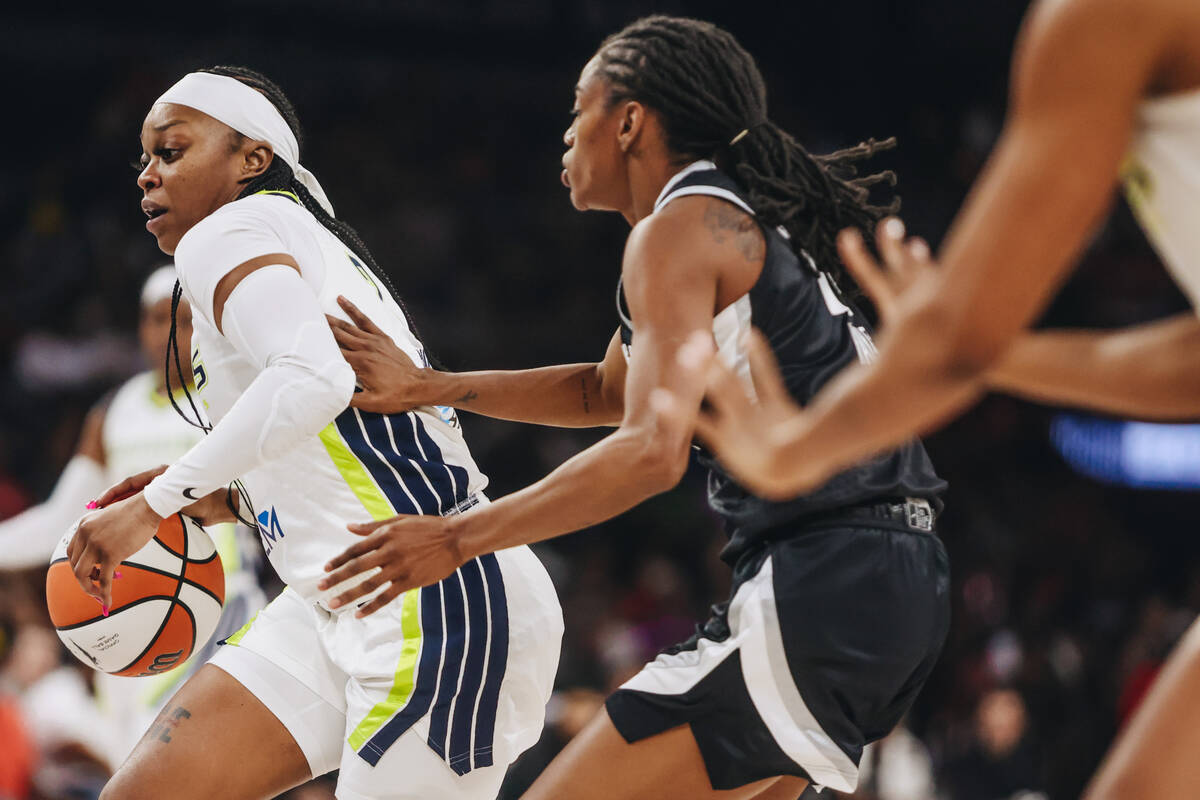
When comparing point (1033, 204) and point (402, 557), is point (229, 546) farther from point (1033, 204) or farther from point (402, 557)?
point (1033, 204)

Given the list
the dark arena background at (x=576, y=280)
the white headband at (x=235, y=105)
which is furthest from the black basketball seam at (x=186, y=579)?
the dark arena background at (x=576, y=280)

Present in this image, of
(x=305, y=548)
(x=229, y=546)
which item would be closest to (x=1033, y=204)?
(x=305, y=548)

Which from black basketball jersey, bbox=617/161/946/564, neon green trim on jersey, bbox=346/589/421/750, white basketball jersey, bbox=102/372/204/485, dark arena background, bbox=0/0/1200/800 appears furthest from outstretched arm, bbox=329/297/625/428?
dark arena background, bbox=0/0/1200/800

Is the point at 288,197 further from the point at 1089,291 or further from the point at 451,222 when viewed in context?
the point at 1089,291

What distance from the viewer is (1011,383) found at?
2.06m

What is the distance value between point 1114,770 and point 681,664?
922mm

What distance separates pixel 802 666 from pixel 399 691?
0.80 metres

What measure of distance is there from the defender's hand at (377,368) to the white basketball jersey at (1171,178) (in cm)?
152

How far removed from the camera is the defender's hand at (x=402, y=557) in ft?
8.07

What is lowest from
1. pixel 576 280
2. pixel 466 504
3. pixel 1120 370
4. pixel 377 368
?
pixel 576 280

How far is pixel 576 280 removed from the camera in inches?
446

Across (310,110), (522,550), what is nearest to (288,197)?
(522,550)

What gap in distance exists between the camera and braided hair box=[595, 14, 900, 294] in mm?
2748

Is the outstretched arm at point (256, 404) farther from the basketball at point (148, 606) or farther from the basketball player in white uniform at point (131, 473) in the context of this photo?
the basketball player in white uniform at point (131, 473)
